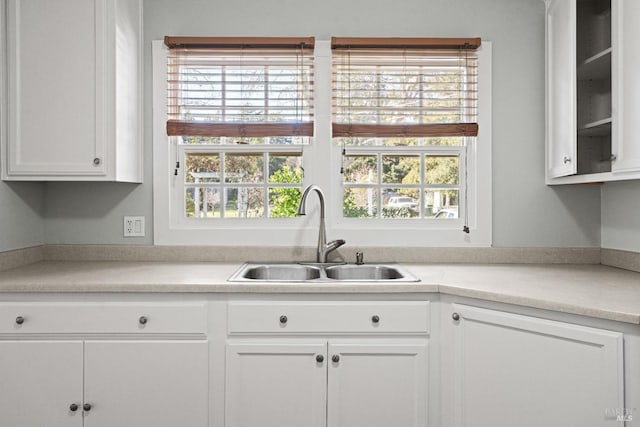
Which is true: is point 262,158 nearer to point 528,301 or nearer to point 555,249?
point 528,301

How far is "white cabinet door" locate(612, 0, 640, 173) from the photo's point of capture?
1654 mm

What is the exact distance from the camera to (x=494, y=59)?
2352 mm

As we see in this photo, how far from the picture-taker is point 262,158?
244cm

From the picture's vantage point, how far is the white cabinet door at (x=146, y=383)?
1.74m

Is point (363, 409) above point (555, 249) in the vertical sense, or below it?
below

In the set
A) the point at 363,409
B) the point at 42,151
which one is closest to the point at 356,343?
the point at 363,409

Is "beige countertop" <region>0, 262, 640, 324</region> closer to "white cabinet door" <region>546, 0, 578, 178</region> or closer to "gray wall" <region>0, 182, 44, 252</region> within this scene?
"gray wall" <region>0, 182, 44, 252</region>

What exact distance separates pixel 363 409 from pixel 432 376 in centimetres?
32

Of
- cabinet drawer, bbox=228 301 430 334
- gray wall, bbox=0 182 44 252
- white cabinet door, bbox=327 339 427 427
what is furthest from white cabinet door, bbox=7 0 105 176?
white cabinet door, bbox=327 339 427 427

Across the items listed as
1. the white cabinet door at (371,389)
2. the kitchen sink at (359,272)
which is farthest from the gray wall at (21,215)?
the white cabinet door at (371,389)

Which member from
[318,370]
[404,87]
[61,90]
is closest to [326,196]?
[404,87]

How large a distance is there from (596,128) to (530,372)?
3.74 ft

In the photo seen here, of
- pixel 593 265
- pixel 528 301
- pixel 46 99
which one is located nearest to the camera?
pixel 528 301

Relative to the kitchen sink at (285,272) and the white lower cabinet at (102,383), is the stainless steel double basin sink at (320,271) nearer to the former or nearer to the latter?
the kitchen sink at (285,272)
